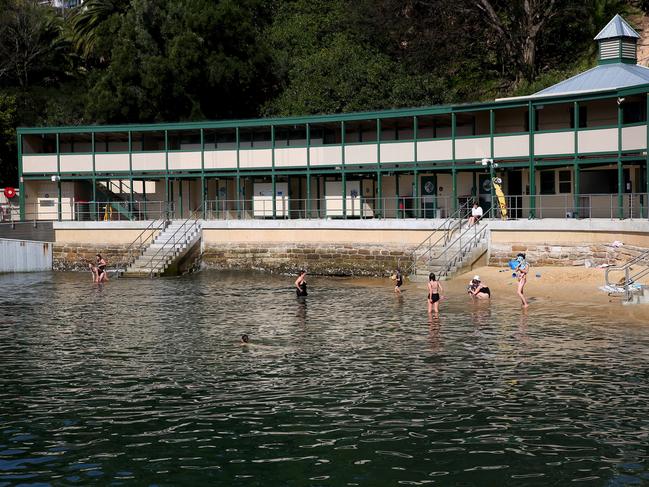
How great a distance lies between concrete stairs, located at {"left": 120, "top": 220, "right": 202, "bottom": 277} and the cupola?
74.8 ft

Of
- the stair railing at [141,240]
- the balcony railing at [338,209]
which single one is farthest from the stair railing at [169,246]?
the balcony railing at [338,209]

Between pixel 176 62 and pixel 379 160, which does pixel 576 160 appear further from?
pixel 176 62

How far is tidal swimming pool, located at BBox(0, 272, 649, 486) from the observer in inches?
573

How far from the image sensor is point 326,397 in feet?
61.9

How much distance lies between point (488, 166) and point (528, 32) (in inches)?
967

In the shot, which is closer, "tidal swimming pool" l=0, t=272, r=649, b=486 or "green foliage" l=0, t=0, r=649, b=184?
"tidal swimming pool" l=0, t=272, r=649, b=486

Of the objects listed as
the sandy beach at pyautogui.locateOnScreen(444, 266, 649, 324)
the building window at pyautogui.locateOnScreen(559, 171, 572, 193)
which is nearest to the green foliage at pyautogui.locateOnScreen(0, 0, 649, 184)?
the building window at pyautogui.locateOnScreen(559, 171, 572, 193)

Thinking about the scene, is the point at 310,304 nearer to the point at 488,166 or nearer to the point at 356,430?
the point at 488,166

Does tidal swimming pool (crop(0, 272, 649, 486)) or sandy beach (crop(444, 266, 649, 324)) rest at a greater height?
sandy beach (crop(444, 266, 649, 324))

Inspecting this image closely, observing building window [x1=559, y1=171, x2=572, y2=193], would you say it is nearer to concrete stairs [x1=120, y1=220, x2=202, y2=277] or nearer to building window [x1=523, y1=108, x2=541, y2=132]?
building window [x1=523, y1=108, x2=541, y2=132]

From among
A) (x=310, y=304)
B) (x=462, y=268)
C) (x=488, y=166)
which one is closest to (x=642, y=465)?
(x=310, y=304)

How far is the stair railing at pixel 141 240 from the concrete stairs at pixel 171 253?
0.39 metres

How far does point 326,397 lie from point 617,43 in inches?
1426

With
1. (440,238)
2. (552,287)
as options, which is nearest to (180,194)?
(440,238)
